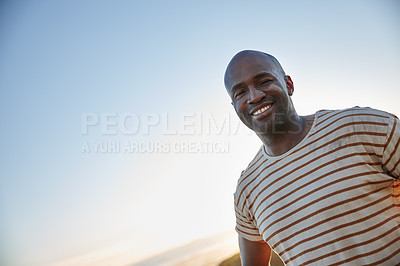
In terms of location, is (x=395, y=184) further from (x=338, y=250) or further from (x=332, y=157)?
(x=338, y=250)

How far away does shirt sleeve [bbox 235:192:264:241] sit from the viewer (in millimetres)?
2383

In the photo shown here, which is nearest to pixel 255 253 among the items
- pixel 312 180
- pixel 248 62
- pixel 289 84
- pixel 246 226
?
pixel 246 226

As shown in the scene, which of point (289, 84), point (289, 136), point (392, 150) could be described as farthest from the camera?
point (289, 84)

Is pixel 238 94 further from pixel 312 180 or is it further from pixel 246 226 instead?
pixel 246 226

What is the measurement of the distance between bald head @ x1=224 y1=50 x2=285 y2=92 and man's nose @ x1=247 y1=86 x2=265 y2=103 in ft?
0.67

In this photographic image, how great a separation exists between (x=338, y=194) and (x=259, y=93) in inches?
38.7

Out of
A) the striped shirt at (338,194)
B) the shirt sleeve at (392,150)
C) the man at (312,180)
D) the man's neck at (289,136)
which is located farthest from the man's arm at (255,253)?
the shirt sleeve at (392,150)

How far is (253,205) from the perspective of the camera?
2334 millimetres

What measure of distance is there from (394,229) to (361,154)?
20.0 inches

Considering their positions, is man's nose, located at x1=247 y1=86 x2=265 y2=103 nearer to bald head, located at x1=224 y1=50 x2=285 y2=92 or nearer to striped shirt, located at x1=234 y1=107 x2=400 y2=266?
bald head, located at x1=224 y1=50 x2=285 y2=92

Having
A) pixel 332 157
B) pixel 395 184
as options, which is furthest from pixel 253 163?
pixel 395 184

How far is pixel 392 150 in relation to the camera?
1781 millimetres

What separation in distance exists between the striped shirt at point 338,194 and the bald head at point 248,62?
24.0 inches

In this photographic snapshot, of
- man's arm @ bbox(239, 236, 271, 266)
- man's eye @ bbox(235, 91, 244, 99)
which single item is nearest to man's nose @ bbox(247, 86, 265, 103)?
man's eye @ bbox(235, 91, 244, 99)
